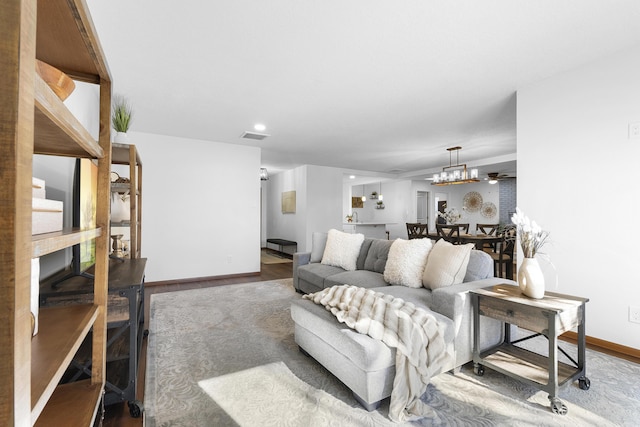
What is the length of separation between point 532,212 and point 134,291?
3555mm

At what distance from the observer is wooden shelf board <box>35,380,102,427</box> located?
0.98m

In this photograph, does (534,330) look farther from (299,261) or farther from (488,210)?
(488,210)

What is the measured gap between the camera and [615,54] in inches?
99.3

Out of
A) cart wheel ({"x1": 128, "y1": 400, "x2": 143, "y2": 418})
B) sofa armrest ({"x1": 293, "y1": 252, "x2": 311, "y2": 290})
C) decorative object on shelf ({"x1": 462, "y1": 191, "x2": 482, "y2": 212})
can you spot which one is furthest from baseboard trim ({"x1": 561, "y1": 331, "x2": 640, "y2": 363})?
decorative object on shelf ({"x1": 462, "y1": 191, "x2": 482, "y2": 212})

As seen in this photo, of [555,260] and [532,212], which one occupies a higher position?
[532,212]

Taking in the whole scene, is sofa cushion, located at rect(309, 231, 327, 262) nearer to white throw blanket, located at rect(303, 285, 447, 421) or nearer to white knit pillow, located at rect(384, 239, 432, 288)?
white knit pillow, located at rect(384, 239, 432, 288)

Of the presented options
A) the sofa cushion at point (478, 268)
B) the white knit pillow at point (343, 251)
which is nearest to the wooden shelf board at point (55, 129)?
the sofa cushion at point (478, 268)

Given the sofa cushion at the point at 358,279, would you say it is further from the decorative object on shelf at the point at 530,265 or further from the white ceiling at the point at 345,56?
the white ceiling at the point at 345,56

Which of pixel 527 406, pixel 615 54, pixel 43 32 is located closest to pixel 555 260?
pixel 527 406

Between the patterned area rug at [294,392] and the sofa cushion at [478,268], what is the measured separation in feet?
2.36

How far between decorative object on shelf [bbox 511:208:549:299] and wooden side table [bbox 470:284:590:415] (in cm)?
6

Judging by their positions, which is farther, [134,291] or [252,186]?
[252,186]

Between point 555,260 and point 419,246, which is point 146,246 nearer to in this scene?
point 419,246

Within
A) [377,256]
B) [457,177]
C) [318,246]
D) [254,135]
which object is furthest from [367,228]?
[377,256]
